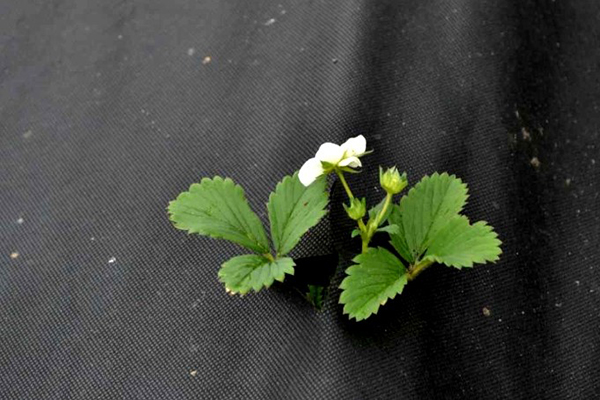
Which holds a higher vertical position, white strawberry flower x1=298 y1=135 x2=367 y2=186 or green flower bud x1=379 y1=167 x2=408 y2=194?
white strawberry flower x1=298 y1=135 x2=367 y2=186

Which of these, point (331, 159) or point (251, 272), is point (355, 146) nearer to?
point (331, 159)

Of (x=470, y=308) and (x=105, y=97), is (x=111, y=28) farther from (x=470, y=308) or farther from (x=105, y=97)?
(x=470, y=308)

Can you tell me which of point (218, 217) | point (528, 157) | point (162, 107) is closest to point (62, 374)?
point (218, 217)

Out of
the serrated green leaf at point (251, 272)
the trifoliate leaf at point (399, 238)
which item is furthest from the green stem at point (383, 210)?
the serrated green leaf at point (251, 272)

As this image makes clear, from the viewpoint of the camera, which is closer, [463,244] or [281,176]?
[463,244]

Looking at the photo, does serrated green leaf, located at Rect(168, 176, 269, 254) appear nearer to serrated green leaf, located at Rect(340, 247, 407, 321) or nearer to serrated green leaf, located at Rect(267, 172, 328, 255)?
serrated green leaf, located at Rect(267, 172, 328, 255)

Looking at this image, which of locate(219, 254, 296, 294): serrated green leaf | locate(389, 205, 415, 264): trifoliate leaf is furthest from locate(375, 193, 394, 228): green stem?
locate(219, 254, 296, 294): serrated green leaf

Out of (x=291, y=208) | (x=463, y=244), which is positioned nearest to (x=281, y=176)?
(x=291, y=208)
